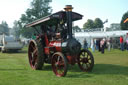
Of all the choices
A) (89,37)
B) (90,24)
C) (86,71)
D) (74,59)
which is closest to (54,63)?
(74,59)

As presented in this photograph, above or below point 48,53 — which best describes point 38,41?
above

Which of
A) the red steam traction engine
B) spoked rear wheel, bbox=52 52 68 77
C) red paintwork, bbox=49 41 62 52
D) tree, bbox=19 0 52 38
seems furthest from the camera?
tree, bbox=19 0 52 38

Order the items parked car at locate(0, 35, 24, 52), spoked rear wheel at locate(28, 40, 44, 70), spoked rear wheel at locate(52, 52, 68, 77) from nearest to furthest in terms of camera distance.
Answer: spoked rear wheel at locate(52, 52, 68, 77)
spoked rear wheel at locate(28, 40, 44, 70)
parked car at locate(0, 35, 24, 52)

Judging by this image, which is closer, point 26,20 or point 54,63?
point 54,63

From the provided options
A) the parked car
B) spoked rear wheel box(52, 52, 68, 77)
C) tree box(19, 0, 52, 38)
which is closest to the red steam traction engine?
spoked rear wheel box(52, 52, 68, 77)

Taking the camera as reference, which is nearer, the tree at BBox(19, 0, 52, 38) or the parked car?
the parked car

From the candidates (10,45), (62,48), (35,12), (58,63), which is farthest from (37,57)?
(35,12)

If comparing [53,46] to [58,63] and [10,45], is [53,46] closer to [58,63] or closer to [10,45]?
[58,63]

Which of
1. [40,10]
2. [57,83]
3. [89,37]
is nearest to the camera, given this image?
[57,83]

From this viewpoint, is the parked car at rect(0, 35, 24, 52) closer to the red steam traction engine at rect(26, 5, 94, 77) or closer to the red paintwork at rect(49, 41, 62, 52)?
the red steam traction engine at rect(26, 5, 94, 77)

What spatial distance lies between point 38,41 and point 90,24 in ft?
198

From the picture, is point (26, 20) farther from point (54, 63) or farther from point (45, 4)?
point (54, 63)

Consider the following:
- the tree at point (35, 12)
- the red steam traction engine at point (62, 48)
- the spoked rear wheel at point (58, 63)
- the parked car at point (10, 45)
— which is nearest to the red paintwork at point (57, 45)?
the red steam traction engine at point (62, 48)

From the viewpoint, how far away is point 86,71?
22.8ft
